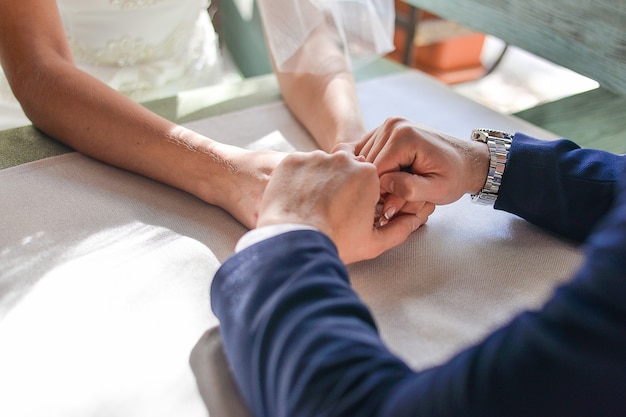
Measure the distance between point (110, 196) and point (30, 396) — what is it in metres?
0.35

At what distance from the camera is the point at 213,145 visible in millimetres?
907

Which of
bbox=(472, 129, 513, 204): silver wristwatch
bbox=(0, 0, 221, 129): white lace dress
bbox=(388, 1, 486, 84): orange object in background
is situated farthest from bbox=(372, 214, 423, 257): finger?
bbox=(388, 1, 486, 84): orange object in background

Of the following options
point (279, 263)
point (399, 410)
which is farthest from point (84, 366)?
point (399, 410)

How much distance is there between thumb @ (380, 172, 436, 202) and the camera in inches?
30.7

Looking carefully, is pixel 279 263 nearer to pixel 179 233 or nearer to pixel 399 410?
pixel 399 410

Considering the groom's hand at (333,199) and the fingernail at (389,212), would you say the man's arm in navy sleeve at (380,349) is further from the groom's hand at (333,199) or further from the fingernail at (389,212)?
the fingernail at (389,212)

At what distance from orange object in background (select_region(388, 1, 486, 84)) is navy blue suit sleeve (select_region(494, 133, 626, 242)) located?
1.96m

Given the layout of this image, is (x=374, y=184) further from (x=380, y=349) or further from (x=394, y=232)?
(x=380, y=349)

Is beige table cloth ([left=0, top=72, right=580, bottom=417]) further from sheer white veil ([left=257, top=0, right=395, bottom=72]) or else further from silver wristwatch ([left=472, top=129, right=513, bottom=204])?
sheer white veil ([left=257, top=0, right=395, bottom=72])

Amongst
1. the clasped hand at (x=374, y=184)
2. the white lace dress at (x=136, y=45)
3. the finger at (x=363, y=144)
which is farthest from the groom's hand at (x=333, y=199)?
the white lace dress at (x=136, y=45)

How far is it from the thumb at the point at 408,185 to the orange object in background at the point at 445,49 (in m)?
2.01

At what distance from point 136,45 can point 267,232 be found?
0.85 m

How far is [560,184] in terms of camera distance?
31.5 inches

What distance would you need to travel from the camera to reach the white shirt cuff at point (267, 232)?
0.60m
